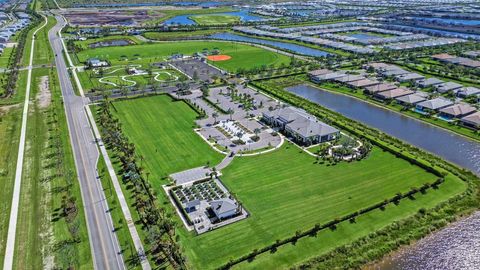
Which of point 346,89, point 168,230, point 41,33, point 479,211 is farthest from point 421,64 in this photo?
point 41,33

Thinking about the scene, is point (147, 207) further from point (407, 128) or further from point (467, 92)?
point (467, 92)

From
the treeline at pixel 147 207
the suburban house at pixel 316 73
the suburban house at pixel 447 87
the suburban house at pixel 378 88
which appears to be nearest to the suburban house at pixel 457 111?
the suburban house at pixel 447 87

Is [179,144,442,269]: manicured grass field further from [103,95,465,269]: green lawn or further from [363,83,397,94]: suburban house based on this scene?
[363,83,397,94]: suburban house

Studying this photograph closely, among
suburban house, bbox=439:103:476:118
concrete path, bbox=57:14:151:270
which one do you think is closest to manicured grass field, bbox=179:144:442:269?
concrete path, bbox=57:14:151:270

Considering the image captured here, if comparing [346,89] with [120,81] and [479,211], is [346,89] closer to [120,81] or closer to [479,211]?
[479,211]

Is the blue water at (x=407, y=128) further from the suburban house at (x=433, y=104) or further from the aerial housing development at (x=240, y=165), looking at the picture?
the suburban house at (x=433, y=104)
